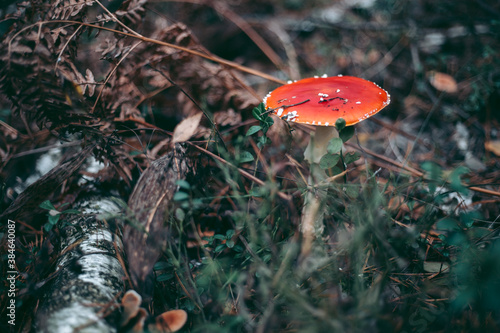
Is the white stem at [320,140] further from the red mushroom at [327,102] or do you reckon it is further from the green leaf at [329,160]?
the green leaf at [329,160]

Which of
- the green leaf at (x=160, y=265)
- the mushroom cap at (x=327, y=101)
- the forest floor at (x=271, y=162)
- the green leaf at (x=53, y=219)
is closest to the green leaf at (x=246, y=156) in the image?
the forest floor at (x=271, y=162)

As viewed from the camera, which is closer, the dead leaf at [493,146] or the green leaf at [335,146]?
the green leaf at [335,146]

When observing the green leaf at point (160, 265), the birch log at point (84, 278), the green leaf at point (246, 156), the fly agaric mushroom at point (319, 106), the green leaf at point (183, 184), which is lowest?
the green leaf at point (160, 265)

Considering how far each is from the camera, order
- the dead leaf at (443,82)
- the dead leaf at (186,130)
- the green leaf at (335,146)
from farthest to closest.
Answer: the dead leaf at (443,82) → the dead leaf at (186,130) → the green leaf at (335,146)

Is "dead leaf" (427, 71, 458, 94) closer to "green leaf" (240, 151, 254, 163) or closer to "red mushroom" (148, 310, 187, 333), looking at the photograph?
"green leaf" (240, 151, 254, 163)

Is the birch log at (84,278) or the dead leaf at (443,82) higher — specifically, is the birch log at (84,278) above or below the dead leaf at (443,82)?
below

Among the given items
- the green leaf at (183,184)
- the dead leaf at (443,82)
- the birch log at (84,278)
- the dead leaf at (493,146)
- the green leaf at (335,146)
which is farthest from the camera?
the dead leaf at (443,82)

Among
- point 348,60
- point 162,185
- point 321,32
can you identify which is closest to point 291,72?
point 348,60
